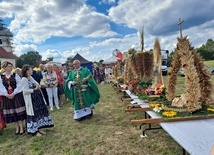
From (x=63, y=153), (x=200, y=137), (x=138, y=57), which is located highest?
(x=138, y=57)

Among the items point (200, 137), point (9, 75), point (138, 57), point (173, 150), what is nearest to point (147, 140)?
point (173, 150)

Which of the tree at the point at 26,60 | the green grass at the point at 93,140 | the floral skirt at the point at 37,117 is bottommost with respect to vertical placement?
the green grass at the point at 93,140

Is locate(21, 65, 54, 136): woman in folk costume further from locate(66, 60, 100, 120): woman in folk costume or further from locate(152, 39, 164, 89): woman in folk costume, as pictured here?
locate(152, 39, 164, 89): woman in folk costume

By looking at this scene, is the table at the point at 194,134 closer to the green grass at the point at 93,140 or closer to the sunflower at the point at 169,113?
the sunflower at the point at 169,113

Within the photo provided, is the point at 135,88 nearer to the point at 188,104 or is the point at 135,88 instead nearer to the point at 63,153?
the point at 188,104

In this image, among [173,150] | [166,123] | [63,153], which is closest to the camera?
[166,123]

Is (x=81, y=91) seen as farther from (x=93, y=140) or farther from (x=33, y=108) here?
(x=93, y=140)

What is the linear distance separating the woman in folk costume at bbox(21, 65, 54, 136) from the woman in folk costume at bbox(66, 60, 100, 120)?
1180 mm

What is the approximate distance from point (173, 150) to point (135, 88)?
318 cm

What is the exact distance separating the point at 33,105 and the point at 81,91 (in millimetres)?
1645

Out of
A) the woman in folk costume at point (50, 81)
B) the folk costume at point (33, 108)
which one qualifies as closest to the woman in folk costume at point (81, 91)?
the folk costume at point (33, 108)

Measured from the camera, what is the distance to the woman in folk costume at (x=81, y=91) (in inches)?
231

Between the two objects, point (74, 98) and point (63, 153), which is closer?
point (63, 153)

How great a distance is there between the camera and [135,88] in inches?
250
